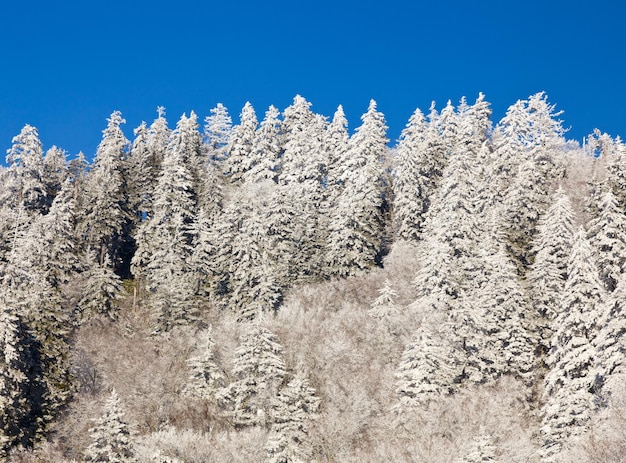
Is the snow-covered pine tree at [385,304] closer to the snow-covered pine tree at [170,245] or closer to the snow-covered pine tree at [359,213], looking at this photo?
the snow-covered pine tree at [359,213]

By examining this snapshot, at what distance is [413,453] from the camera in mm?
42500

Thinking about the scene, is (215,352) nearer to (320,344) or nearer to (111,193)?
(320,344)

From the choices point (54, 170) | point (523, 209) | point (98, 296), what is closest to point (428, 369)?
point (523, 209)

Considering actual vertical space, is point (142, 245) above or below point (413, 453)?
above

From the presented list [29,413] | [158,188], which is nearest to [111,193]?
[158,188]

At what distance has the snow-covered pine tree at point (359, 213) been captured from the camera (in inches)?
2613

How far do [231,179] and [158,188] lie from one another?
1202 centimetres

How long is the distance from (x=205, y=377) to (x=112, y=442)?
10903mm

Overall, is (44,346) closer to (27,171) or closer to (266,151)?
(27,171)

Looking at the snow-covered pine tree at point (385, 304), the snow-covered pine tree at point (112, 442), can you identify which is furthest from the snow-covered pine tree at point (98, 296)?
the snow-covered pine tree at point (385, 304)

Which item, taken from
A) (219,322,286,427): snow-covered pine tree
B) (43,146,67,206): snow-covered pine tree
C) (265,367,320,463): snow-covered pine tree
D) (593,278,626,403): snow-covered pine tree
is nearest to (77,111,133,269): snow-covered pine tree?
(43,146,67,206): snow-covered pine tree

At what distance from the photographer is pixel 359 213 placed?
68000 mm

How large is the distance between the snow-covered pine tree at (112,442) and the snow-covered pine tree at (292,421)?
8083 millimetres

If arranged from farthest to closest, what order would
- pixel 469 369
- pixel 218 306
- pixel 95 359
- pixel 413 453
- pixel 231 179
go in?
pixel 231 179 → pixel 218 306 → pixel 95 359 → pixel 469 369 → pixel 413 453
